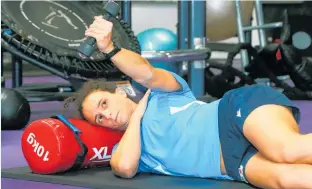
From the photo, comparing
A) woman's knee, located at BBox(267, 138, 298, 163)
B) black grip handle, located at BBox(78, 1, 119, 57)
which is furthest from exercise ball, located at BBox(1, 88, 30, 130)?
woman's knee, located at BBox(267, 138, 298, 163)

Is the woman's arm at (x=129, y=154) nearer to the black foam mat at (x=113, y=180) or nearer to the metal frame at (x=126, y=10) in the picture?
the black foam mat at (x=113, y=180)

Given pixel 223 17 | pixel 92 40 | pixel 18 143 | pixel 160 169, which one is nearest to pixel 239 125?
pixel 160 169

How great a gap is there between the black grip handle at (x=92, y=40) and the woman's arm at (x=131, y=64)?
2 centimetres

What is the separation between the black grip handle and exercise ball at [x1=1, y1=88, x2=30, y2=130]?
4.35 feet

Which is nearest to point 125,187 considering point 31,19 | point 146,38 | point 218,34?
point 31,19

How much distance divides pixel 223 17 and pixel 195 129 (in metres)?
3.44

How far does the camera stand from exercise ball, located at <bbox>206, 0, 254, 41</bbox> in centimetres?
506

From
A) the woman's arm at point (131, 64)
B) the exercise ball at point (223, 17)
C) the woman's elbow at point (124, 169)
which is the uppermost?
the exercise ball at point (223, 17)

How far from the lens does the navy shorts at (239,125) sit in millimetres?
1866

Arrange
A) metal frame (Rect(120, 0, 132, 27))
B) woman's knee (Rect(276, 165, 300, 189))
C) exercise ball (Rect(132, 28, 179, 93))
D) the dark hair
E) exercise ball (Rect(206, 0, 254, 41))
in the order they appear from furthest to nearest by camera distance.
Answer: exercise ball (Rect(206, 0, 254, 41)) < exercise ball (Rect(132, 28, 179, 93)) < metal frame (Rect(120, 0, 132, 27)) < the dark hair < woman's knee (Rect(276, 165, 300, 189))

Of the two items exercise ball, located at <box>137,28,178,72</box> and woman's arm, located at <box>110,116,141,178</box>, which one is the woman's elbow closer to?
woman's arm, located at <box>110,116,141,178</box>

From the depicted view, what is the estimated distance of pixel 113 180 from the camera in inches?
78.7

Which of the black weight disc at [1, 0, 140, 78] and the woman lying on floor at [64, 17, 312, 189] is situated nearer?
the woman lying on floor at [64, 17, 312, 189]

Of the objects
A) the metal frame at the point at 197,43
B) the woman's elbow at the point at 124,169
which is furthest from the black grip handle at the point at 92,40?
the metal frame at the point at 197,43
